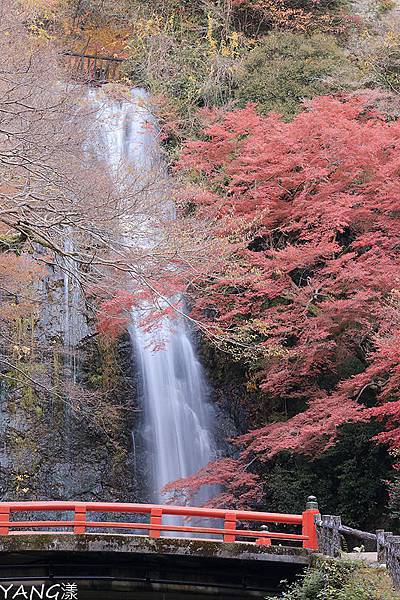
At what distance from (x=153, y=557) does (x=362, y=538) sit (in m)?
2.87

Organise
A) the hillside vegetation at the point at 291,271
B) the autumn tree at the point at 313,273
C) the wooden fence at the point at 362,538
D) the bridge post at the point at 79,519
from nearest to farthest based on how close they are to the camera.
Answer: the wooden fence at the point at 362,538 < the bridge post at the point at 79,519 < the hillside vegetation at the point at 291,271 < the autumn tree at the point at 313,273

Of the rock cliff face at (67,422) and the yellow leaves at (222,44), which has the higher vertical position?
the yellow leaves at (222,44)

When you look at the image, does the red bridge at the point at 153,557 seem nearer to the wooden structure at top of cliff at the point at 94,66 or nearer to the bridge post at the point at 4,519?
the bridge post at the point at 4,519

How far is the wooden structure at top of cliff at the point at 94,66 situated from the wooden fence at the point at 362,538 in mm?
18127

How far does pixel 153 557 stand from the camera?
360 inches

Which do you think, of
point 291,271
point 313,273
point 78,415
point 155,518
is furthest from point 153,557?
point 291,271

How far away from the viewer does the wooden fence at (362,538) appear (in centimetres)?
676

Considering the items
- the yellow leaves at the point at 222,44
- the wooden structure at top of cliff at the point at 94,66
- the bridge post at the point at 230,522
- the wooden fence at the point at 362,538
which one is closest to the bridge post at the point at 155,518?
the bridge post at the point at 230,522

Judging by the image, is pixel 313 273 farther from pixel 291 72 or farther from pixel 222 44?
pixel 222 44

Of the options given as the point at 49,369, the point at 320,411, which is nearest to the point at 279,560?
the point at 320,411

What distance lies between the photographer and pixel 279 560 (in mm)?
8930

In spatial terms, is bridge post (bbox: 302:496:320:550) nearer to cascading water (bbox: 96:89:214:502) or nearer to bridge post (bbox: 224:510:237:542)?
bridge post (bbox: 224:510:237:542)

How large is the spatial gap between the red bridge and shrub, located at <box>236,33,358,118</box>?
12.0 metres

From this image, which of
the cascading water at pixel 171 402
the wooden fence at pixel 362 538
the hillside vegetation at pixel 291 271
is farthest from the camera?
the cascading water at pixel 171 402
